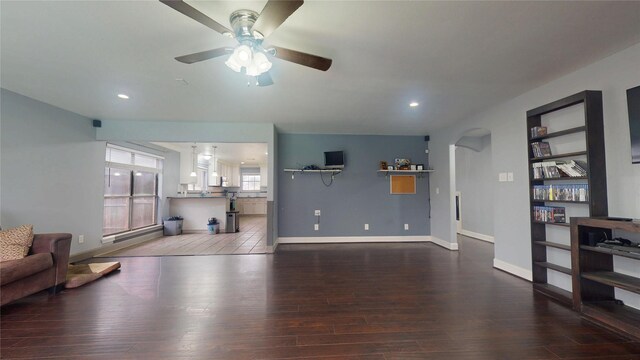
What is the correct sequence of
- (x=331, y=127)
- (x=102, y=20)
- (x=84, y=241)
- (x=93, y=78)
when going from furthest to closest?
(x=331, y=127) → (x=84, y=241) → (x=93, y=78) → (x=102, y=20)

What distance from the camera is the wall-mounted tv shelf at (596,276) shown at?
85.0 inches

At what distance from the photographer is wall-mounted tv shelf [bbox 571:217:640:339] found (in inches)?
85.0

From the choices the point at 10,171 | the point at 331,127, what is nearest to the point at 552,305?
the point at 331,127

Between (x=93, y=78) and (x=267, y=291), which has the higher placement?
(x=93, y=78)

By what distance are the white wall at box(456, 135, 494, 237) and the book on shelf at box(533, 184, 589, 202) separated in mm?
2672

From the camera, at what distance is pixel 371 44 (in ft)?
7.43

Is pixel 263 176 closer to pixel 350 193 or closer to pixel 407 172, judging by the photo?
pixel 350 193

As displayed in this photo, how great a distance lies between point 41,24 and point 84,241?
3.82 metres

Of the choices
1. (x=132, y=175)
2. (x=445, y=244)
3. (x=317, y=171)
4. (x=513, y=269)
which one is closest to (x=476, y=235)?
(x=445, y=244)

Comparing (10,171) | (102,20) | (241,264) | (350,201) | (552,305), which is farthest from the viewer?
(350,201)

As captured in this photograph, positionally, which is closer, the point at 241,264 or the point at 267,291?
the point at 267,291

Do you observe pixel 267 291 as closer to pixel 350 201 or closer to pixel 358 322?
pixel 358 322

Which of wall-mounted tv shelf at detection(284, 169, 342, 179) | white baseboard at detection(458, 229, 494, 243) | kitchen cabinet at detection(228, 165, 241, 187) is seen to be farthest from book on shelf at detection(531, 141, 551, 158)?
kitchen cabinet at detection(228, 165, 241, 187)

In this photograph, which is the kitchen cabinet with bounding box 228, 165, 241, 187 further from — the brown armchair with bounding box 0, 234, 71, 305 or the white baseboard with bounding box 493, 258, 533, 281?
the white baseboard with bounding box 493, 258, 533, 281
